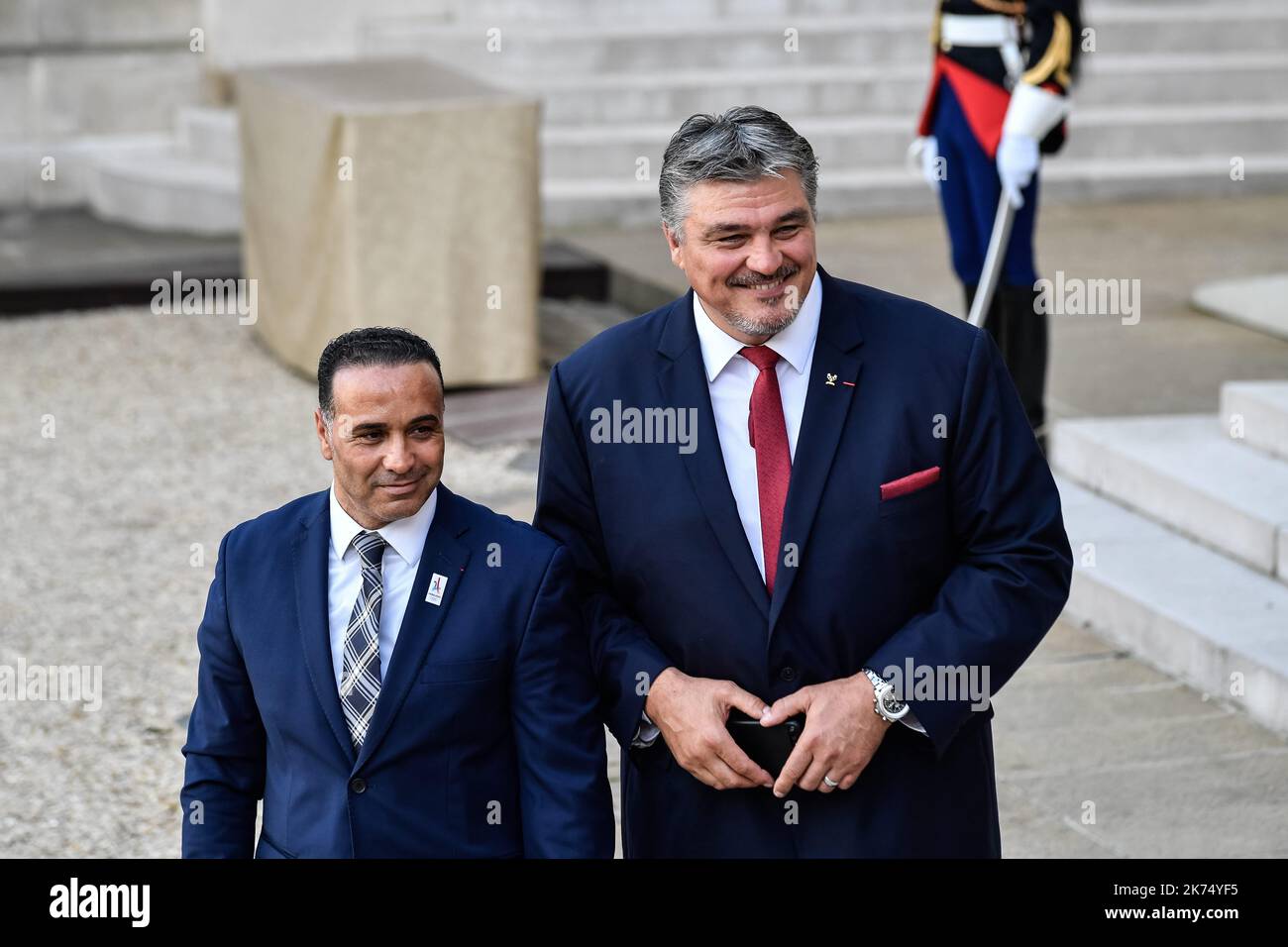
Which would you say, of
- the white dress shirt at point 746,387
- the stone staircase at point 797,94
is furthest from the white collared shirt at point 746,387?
the stone staircase at point 797,94

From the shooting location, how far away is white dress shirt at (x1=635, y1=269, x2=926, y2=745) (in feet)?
9.12

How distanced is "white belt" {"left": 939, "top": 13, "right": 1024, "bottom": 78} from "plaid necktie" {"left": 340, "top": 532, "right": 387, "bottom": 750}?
15.8ft

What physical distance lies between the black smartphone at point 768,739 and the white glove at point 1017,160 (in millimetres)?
4401

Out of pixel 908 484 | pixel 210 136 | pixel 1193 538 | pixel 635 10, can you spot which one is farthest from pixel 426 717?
pixel 210 136

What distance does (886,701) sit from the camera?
2686 mm

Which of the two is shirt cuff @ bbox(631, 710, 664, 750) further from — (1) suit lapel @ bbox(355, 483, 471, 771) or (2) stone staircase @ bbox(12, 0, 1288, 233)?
(2) stone staircase @ bbox(12, 0, 1288, 233)

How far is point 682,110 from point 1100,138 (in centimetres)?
267

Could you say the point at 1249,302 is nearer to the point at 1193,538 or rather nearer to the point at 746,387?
the point at 1193,538

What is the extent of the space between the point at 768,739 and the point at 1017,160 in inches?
174

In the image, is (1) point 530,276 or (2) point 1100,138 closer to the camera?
(1) point 530,276

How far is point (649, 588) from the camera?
2.80 meters

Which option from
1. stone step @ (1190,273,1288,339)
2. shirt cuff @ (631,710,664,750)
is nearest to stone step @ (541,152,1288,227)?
stone step @ (1190,273,1288,339)
